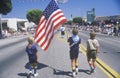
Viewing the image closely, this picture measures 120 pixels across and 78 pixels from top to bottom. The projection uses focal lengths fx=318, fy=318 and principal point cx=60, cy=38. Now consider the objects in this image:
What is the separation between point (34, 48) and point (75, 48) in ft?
4.53

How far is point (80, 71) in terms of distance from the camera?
11.7m

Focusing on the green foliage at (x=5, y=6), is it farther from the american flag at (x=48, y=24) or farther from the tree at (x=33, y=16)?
the tree at (x=33, y=16)

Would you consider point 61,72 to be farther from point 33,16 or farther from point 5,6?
point 33,16

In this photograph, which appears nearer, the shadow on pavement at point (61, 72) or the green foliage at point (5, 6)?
the shadow on pavement at point (61, 72)

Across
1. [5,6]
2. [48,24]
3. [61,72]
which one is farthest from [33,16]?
[48,24]

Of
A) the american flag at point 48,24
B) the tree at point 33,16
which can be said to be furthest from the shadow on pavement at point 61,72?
the tree at point 33,16

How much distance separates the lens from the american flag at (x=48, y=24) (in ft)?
36.0

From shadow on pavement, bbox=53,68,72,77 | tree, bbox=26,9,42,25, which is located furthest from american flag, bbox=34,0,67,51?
tree, bbox=26,9,42,25

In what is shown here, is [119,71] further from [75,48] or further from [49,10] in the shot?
[49,10]

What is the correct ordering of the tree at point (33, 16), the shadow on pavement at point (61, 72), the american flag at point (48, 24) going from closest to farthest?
the american flag at point (48, 24)
the shadow on pavement at point (61, 72)
the tree at point (33, 16)

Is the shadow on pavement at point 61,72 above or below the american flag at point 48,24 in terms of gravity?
below

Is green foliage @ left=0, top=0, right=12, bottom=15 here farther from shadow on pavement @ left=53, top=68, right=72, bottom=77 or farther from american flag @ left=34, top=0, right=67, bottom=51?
american flag @ left=34, top=0, right=67, bottom=51

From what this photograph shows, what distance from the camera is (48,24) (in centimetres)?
1117

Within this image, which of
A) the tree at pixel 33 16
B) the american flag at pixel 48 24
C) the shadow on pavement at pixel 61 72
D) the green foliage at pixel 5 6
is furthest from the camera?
the tree at pixel 33 16
